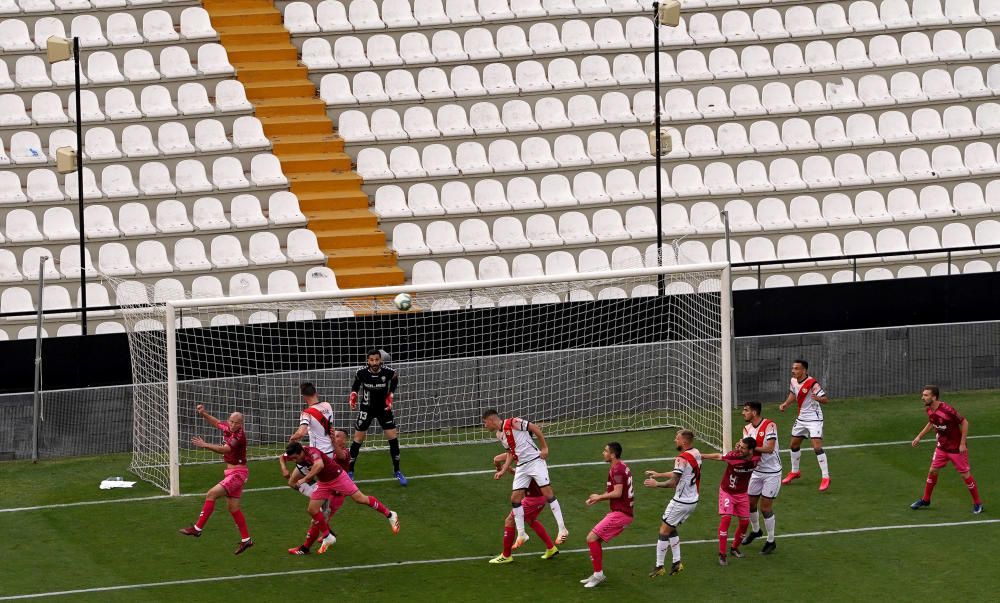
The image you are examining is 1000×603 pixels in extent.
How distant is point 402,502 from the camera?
1980cm

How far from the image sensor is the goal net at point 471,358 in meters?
22.2

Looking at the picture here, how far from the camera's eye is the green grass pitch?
1666 cm

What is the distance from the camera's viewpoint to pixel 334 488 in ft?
58.3

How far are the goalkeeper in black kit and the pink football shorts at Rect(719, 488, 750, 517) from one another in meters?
4.94

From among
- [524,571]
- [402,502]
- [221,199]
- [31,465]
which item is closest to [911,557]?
[524,571]

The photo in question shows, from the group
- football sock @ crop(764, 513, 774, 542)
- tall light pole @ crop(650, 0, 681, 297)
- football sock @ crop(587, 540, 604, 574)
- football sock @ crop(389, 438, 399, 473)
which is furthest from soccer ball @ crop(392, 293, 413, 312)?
football sock @ crop(764, 513, 774, 542)

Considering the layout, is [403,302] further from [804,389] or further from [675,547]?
[675,547]

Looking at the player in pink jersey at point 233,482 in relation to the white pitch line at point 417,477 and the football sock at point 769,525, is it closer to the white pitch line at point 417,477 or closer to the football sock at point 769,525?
the white pitch line at point 417,477

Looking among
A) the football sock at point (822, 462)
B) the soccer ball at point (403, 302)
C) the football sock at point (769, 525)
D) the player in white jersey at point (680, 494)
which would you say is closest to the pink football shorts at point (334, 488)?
the soccer ball at point (403, 302)

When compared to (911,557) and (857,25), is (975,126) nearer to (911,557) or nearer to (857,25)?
(857,25)

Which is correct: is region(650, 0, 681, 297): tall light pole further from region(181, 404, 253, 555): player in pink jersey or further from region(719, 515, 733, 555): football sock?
region(181, 404, 253, 555): player in pink jersey

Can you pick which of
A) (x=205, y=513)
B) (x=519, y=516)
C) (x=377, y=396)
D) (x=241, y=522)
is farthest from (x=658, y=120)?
(x=205, y=513)

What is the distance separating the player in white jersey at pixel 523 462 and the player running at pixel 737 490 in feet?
6.08

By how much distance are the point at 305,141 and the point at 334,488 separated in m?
11.3
